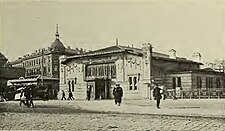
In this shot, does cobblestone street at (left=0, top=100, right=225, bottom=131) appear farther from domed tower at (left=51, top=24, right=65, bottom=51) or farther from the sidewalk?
domed tower at (left=51, top=24, right=65, bottom=51)

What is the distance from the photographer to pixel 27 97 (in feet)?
8.37

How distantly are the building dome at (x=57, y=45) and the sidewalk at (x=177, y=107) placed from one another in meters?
0.34

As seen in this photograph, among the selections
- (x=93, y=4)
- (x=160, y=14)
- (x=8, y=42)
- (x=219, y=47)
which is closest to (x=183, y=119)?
(x=219, y=47)

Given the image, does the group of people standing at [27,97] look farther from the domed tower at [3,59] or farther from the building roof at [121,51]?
the building roof at [121,51]

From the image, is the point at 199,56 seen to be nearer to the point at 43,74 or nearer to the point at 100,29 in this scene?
the point at 100,29

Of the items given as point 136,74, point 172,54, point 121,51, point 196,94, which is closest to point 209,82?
point 196,94

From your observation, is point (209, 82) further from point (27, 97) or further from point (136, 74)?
point (27, 97)

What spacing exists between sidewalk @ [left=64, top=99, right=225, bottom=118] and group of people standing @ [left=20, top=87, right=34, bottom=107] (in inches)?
12.4

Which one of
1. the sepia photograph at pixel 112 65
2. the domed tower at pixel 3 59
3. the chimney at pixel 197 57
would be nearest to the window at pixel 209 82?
the sepia photograph at pixel 112 65

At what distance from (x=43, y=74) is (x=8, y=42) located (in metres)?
0.33

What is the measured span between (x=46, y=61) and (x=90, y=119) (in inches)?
18.4

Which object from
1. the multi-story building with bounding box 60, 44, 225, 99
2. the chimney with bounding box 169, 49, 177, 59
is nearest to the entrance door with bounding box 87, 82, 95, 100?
the multi-story building with bounding box 60, 44, 225, 99

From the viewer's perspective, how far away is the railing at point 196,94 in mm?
2016

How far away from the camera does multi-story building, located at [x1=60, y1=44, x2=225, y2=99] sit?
6.81 ft
